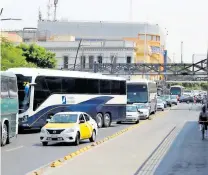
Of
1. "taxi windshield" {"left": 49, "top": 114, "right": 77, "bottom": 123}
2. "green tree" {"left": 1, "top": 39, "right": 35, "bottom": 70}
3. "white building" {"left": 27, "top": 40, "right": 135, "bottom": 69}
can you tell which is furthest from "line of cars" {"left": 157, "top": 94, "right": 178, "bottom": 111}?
"taxi windshield" {"left": 49, "top": 114, "right": 77, "bottom": 123}

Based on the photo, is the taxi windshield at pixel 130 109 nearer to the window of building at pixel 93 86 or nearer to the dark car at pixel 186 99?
the window of building at pixel 93 86

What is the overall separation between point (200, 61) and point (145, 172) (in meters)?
66.9

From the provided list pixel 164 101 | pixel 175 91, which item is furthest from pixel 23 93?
pixel 175 91

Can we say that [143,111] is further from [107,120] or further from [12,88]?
[12,88]

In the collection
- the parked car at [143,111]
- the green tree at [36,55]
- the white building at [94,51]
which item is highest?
the white building at [94,51]

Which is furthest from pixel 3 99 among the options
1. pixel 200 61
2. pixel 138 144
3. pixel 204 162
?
pixel 200 61

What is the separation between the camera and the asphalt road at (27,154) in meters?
16.4

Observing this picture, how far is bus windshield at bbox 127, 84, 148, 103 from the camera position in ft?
175

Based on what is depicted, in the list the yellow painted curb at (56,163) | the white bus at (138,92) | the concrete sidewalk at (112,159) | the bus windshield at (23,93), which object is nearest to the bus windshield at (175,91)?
the white bus at (138,92)

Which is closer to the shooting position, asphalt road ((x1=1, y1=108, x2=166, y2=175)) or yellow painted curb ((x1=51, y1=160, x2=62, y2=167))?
asphalt road ((x1=1, y1=108, x2=166, y2=175))

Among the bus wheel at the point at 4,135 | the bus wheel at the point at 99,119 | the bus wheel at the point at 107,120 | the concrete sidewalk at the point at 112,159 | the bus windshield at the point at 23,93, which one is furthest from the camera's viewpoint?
the bus wheel at the point at 107,120

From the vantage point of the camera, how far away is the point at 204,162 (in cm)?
1825

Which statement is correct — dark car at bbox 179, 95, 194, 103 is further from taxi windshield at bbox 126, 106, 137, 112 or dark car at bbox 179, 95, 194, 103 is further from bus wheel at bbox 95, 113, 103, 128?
bus wheel at bbox 95, 113, 103, 128

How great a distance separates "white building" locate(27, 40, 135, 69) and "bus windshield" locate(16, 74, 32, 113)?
65.1 metres
